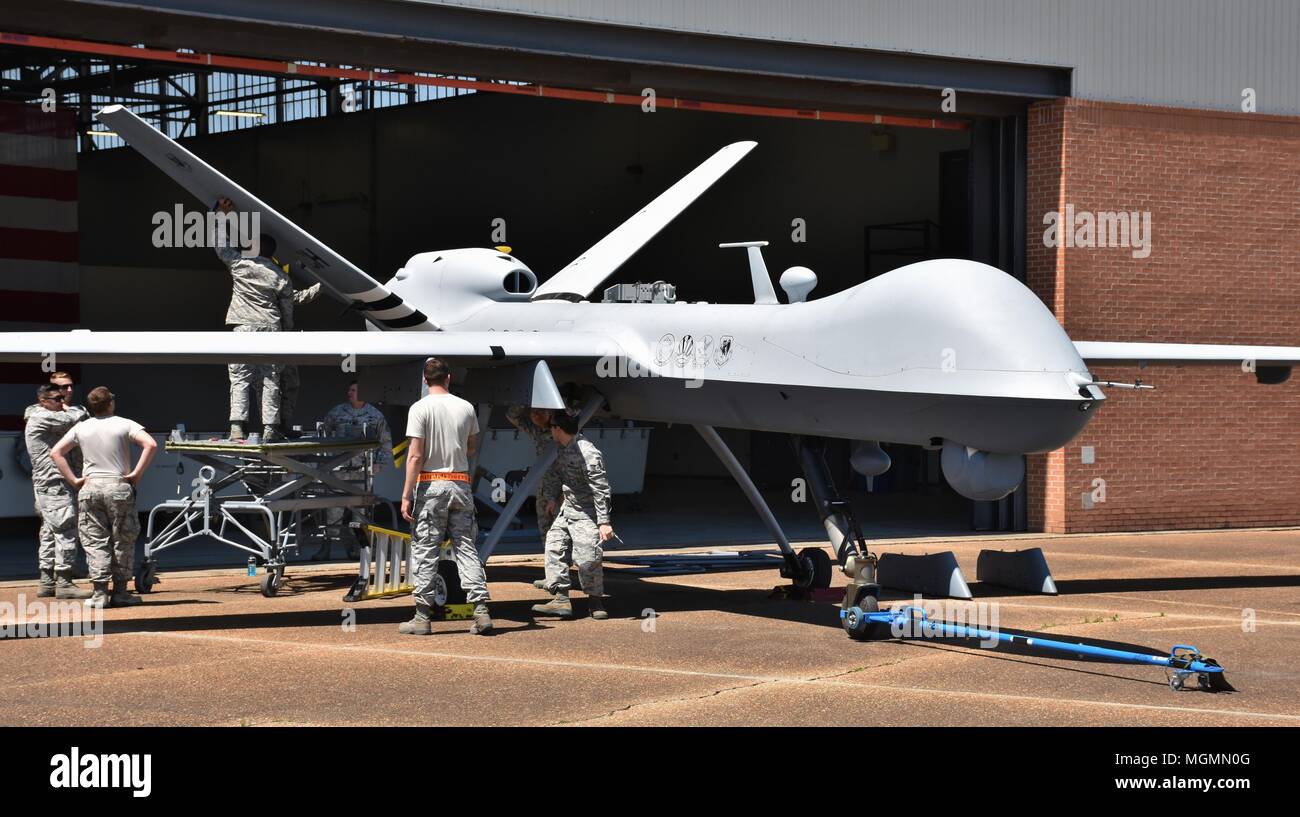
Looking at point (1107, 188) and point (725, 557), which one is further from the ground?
point (1107, 188)

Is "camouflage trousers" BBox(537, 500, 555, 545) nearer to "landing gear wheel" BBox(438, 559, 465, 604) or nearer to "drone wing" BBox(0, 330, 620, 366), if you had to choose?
"landing gear wheel" BBox(438, 559, 465, 604)

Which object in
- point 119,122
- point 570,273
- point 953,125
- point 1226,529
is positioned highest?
point 953,125

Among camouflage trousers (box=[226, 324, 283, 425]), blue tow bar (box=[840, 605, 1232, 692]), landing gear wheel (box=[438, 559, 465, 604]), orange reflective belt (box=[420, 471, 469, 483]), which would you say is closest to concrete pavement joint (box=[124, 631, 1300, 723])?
blue tow bar (box=[840, 605, 1232, 692])

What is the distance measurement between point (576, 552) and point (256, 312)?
→ 4.66m

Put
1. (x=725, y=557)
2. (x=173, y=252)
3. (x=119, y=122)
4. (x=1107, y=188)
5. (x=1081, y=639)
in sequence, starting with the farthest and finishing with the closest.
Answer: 1. (x=173, y=252)
2. (x=1107, y=188)
3. (x=725, y=557)
4. (x=119, y=122)
5. (x=1081, y=639)

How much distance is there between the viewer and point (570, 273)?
1459 centimetres

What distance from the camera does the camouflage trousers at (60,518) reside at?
40.9ft

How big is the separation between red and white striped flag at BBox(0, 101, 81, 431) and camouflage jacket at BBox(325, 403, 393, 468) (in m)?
8.02

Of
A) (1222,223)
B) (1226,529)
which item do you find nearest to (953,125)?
(1222,223)

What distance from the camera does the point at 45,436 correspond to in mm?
12711

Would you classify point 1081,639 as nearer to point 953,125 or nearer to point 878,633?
point 878,633

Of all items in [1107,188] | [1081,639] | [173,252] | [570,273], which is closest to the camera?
[1081,639]

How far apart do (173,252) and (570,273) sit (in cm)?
2393

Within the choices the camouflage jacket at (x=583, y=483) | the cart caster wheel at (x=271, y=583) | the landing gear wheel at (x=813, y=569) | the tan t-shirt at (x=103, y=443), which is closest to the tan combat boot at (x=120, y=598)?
the tan t-shirt at (x=103, y=443)
